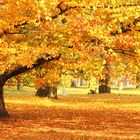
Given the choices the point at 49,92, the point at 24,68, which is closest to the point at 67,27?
the point at 24,68

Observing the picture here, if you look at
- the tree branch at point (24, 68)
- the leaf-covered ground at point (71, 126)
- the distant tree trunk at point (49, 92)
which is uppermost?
the tree branch at point (24, 68)

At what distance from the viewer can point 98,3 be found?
19516 mm

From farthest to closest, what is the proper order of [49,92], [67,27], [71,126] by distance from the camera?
1. [49,92]
2. [71,126]
3. [67,27]

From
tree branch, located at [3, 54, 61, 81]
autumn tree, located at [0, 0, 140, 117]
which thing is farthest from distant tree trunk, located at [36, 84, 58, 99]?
autumn tree, located at [0, 0, 140, 117]

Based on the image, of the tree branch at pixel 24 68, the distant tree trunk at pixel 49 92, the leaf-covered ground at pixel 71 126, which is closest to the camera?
the leaf-covered ground at pixel 71 126

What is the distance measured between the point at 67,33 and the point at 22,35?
10.9 ft

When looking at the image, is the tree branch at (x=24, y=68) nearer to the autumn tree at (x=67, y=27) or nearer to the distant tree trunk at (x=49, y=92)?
the autumn tree at (x=67, y=27)

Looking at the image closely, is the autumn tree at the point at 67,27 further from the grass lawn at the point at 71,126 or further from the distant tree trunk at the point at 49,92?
the distant tree trunk at the point at 49,92

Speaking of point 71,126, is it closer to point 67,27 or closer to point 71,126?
point 71,126

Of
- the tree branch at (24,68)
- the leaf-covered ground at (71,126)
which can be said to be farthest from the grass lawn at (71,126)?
the tree branch at (24,68)

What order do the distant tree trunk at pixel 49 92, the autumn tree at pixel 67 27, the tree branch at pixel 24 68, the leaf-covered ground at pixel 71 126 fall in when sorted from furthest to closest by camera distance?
the distant tree trunk at pixel 49 92, the tree branch at pixel 24 68, the leaf-covered ground at pixel 71 126, the autumn tree at pixel 67 27

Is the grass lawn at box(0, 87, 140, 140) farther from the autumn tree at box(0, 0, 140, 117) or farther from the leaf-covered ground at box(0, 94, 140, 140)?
the autumn tree at box(0, 0, 140, 117)

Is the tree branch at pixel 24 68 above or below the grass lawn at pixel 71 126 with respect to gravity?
above

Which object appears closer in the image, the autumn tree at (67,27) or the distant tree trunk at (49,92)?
the autumn tree at (67,27)
